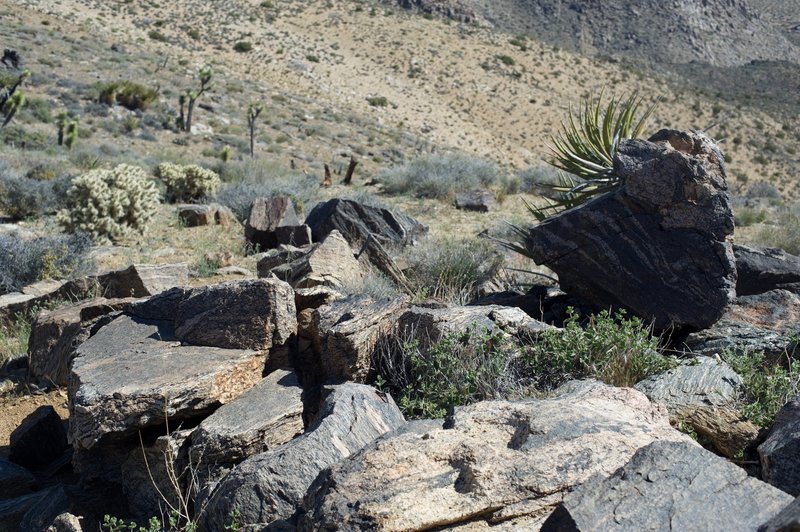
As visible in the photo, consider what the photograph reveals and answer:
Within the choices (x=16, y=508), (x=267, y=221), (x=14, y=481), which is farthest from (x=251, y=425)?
(x=267, y=221)

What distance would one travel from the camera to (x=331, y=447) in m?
3.67

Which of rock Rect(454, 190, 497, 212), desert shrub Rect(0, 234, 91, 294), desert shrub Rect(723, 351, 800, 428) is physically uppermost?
desert shrub Rect(723, 351, 800, 428)

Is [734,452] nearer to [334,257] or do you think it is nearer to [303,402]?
[303,402]

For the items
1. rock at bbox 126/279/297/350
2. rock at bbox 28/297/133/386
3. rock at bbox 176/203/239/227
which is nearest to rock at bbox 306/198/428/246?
rock at bbox 176/203/239/227

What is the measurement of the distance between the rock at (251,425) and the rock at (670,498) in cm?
198

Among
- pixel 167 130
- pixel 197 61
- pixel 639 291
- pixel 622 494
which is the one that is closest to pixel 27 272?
pixel 639 291

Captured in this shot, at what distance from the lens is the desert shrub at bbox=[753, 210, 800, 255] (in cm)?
1242

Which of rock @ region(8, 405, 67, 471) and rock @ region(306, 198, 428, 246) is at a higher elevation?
rock @ region(306, 198, 428, 246)

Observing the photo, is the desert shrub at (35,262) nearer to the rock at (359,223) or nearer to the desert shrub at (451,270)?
the rock at (359,223)

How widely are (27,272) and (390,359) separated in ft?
19.5

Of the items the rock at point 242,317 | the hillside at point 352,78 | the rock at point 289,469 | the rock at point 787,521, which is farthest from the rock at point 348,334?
the hillside at point 352,78

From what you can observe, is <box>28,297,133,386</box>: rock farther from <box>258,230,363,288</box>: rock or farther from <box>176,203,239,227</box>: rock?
<box>176,203,239,227</box>: rock

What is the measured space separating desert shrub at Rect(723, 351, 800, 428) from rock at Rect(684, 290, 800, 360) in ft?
0.81

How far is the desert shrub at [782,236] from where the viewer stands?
12.4m
